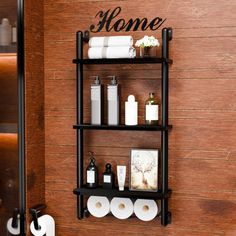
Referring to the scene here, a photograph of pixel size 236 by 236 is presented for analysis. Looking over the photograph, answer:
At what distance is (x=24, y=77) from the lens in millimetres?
2436

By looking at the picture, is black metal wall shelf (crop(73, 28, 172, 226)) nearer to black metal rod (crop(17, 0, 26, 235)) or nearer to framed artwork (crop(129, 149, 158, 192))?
framed artwork (crop(129, 149, 158, 192))

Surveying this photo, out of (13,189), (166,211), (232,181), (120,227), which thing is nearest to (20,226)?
(13,189)

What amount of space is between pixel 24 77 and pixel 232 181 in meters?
1.19

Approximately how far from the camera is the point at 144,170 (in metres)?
2.40

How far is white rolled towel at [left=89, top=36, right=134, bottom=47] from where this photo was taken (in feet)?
7.74

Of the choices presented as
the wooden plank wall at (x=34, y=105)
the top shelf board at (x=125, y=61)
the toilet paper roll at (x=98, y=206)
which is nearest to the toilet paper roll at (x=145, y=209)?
the toilet paper roll at (x=98, y=206)

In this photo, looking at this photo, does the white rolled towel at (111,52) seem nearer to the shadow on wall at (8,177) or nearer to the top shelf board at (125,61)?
the top shelf board at (125,61)

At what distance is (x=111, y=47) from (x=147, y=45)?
0.19 meters

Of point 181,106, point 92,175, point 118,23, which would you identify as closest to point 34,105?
point 92,175

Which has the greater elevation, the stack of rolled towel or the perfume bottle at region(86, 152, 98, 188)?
the stack of rolled towel

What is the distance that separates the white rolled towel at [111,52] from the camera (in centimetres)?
235

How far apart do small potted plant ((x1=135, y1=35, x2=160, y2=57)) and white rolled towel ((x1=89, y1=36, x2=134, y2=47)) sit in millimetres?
48

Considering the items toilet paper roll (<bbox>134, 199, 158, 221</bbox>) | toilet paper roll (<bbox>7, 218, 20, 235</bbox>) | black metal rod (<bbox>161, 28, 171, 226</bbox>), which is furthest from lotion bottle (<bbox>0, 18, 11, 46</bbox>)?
toilet paper roll (<bbox>134, 199, 158, 221</bbox>)

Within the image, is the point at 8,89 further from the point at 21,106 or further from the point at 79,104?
the point at 79,104
